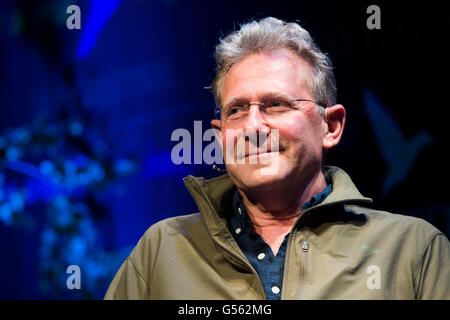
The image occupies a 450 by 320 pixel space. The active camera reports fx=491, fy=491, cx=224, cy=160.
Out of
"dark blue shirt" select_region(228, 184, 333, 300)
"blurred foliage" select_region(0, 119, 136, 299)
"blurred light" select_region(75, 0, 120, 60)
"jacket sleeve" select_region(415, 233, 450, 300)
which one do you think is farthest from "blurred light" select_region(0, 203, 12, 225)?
"jacket sleeve" select_region(415, 233, 450, 300)

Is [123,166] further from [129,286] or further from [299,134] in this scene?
[299,134]

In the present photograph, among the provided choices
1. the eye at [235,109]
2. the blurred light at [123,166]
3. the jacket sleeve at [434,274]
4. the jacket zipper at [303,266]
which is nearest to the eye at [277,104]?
the eye at [235,109]

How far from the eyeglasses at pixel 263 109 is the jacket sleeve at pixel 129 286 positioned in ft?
2.04

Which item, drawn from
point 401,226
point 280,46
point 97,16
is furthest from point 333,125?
point 97,16

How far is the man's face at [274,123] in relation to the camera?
1625 mm

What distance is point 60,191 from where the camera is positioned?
328cm

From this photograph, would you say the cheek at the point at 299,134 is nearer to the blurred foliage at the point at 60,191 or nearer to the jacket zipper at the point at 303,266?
the jacket zipper at the point at 303,266

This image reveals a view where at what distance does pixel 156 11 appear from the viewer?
9.75 ft

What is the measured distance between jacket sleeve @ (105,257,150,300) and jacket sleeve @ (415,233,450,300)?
858 millimetres

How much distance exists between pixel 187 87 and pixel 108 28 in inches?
27.0

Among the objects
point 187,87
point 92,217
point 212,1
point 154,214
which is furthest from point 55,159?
point 212,1

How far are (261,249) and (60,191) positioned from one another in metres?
2.06

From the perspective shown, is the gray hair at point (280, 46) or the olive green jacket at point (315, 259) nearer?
the olive green jacket at point (315, 259)

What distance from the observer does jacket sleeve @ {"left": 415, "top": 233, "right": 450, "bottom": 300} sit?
55.6 inches
